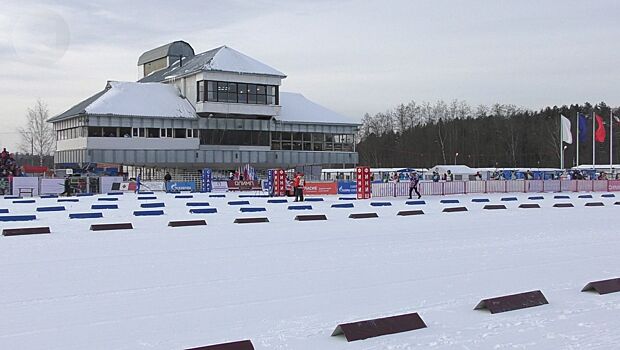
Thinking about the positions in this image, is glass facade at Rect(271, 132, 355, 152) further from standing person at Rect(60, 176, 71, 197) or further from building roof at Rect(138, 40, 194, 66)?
standing person at Rect(60, 176, 71, 197)

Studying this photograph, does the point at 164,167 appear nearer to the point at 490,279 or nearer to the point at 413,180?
the point at 413,180

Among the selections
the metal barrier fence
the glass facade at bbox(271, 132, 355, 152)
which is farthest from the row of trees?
the metal barrier fence

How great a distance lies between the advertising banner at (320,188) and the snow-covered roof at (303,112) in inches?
897

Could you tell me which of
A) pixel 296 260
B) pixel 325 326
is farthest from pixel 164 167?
pixel 325 326

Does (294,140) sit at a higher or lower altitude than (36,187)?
higher

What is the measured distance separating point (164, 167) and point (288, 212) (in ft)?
121

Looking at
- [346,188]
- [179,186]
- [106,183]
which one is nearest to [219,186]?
[179,186]

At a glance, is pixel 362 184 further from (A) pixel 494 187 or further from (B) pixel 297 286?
(B) pixel 297 286

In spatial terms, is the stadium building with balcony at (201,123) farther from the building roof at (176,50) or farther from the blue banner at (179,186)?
the blue banner at (179,186)

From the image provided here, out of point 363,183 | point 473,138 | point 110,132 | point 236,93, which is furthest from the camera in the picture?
point 473,138

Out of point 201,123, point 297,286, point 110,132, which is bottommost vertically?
point 297,286

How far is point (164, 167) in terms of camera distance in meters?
57.6

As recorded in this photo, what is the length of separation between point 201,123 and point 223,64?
→ 5260 mm

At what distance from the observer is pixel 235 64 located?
57875mm
